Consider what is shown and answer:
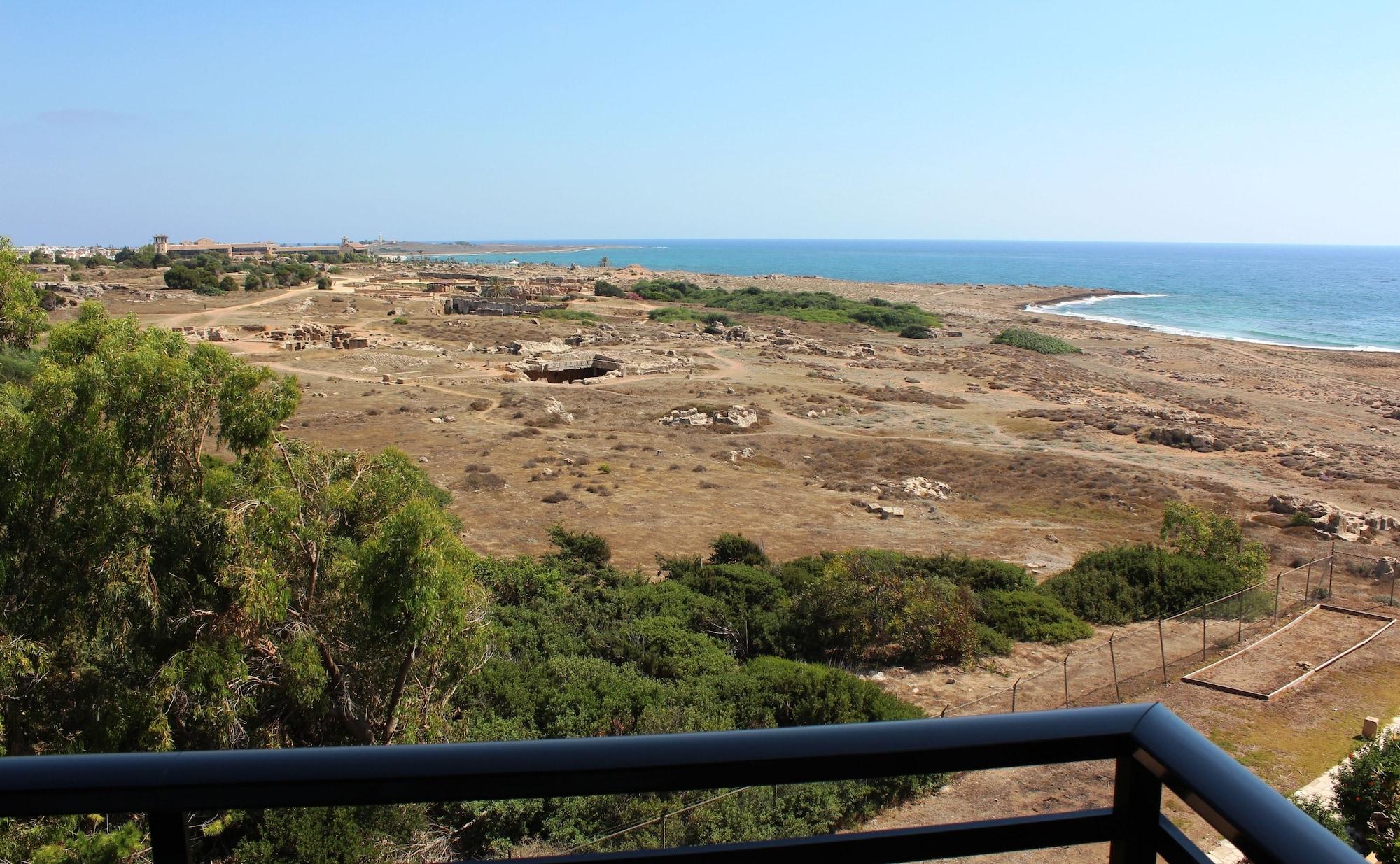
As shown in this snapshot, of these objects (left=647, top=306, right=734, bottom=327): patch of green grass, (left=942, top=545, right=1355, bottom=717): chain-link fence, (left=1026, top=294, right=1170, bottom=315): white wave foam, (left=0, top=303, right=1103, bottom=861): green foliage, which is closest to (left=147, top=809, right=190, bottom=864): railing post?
(left=0, top=303, right=1103, bottom=861): green foliage

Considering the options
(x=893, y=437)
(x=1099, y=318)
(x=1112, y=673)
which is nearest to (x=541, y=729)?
(x=1112, y=673)

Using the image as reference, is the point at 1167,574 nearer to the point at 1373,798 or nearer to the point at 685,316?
the point at 1373,798

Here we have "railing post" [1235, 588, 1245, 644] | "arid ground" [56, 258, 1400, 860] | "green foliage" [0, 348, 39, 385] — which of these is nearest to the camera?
"green foliage" [0, 348, 39, 385]

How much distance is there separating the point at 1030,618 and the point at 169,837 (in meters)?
17.5

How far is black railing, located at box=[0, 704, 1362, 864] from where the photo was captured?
4.09 ft

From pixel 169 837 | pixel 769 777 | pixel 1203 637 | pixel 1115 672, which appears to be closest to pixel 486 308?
pixel 1203 637

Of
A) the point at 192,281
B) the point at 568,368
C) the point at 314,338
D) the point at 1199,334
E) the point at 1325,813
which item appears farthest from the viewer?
the point at 1199,334

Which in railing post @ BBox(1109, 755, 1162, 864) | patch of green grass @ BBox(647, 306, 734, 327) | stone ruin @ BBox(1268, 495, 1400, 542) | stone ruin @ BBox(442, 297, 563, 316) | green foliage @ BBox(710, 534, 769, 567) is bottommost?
stone ruin @ BBox(1268, 495, 1400, 542)

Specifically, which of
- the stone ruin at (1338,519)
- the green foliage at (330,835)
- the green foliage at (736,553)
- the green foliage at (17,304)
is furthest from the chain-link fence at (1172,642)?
the green foliage at (17,304)

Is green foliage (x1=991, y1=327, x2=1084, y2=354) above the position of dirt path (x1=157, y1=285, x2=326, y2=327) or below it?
below

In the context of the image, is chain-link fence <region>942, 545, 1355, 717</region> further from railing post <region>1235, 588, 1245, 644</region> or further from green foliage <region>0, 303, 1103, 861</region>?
green foliage <region>0, 303, 1103, 861</region>

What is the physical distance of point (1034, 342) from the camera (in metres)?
67.2

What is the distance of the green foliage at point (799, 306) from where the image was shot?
79.1 m

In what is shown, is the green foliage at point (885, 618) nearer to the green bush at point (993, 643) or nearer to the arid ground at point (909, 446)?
the green bush at point (993, 643)
